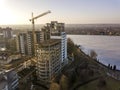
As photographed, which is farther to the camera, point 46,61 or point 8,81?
point 46,61

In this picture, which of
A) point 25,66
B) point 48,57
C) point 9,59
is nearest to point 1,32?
point 9,59

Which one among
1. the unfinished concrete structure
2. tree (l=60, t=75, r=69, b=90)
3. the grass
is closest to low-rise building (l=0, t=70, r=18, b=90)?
the unfinished concrete structure

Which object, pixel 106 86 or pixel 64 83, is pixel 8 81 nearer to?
pixel 64 83

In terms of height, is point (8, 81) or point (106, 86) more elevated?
point (8, 81)

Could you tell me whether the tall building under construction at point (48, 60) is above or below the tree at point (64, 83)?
above

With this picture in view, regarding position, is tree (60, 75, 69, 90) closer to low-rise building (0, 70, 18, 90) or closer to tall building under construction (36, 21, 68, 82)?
tall building under construction (36, 21, 68, 82)

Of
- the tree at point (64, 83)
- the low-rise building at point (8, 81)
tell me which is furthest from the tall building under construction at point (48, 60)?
the low-rise building at point (8, 81)

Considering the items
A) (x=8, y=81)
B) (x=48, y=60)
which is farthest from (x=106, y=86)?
(x=8, y=81)

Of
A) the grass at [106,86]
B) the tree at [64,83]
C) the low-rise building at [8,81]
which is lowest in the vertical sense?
the grass at [106,86]

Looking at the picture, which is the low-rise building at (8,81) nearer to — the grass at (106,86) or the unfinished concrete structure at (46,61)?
the unfinished concrete structure at (46,61)

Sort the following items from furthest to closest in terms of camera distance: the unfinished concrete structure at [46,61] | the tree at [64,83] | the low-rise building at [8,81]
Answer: the unfinished concrete structure at [46,61], the tree at [64,83], the low-rise building at [8,81]

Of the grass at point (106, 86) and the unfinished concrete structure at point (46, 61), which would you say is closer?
the grass at point (106, 86)

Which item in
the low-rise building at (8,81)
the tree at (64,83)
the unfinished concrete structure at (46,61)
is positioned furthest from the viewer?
the unfinished concrete structure at (46,61)
